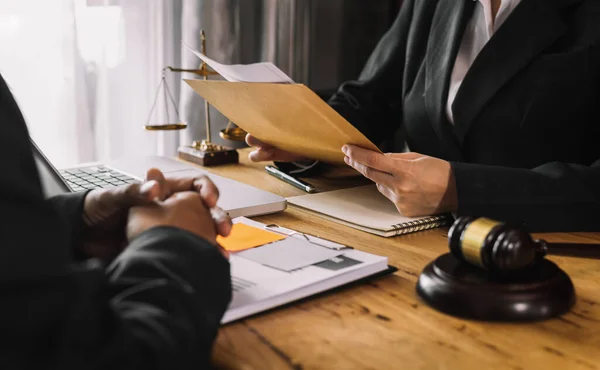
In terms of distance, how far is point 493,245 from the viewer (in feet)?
2.62

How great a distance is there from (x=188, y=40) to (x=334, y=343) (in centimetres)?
182

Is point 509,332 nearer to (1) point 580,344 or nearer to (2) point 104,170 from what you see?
(1) point 580,344

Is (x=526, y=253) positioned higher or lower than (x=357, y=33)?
lower

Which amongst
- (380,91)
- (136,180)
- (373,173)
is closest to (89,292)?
(373,173)

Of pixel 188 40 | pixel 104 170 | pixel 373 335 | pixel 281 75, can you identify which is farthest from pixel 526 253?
pixel 188 40

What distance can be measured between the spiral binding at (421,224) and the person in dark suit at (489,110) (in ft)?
0.06

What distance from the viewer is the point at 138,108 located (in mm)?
2424

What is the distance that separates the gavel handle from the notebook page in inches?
9.1

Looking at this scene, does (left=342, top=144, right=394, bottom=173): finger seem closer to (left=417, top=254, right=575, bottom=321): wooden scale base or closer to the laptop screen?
(left=417, top=254, right=575, bottom=321): wooden scale base

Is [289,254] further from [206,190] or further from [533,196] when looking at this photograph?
[533,196]

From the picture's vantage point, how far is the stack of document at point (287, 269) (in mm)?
824

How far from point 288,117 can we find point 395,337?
0.59 meters

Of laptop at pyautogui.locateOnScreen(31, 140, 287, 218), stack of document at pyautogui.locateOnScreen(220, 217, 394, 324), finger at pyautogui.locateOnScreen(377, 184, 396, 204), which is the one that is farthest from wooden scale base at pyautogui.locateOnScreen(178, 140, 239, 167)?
stack of document at pyautogui.locateOnScreen(220, 217, 394, 324)

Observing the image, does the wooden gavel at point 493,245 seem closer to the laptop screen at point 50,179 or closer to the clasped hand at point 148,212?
the clasped hand at point 148,212
